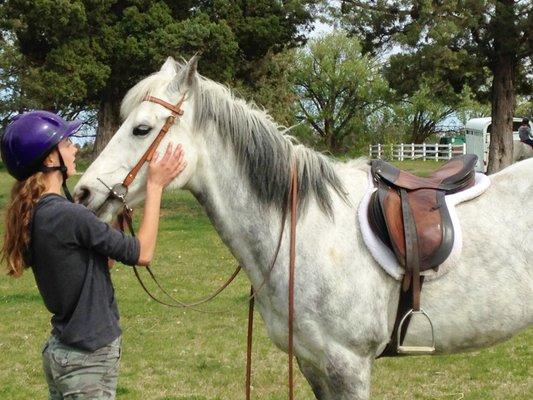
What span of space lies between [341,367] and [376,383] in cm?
264

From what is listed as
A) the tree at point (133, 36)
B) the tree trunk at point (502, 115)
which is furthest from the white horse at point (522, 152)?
the tree at point (133, 36)

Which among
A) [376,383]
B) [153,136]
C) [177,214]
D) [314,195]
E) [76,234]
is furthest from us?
[177,214]

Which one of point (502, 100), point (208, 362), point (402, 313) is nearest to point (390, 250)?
point (402, 313)

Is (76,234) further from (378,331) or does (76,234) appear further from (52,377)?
(378,331)

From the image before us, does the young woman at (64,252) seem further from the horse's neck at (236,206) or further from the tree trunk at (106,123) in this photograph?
the tree trunk at (106,123)

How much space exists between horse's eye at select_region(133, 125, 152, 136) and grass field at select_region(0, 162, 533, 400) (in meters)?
2.82

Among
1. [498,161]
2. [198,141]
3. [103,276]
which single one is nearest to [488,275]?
[198,141]

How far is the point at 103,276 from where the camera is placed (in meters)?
2.99

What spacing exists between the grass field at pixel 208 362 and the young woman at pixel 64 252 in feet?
8.64

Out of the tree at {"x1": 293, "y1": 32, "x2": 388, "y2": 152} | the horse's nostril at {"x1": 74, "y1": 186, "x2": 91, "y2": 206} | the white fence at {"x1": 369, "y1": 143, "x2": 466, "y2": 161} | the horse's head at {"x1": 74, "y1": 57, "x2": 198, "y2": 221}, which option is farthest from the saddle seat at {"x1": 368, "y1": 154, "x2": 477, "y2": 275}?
the tree at {"x1": 293, "y1": 32, "x2": 388, "y2": 152}

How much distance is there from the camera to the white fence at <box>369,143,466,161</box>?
40.2 meters

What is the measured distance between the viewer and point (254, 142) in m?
3.41

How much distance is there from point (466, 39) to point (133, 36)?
9.38 m

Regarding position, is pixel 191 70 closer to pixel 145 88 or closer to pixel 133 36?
pixel 145 88
